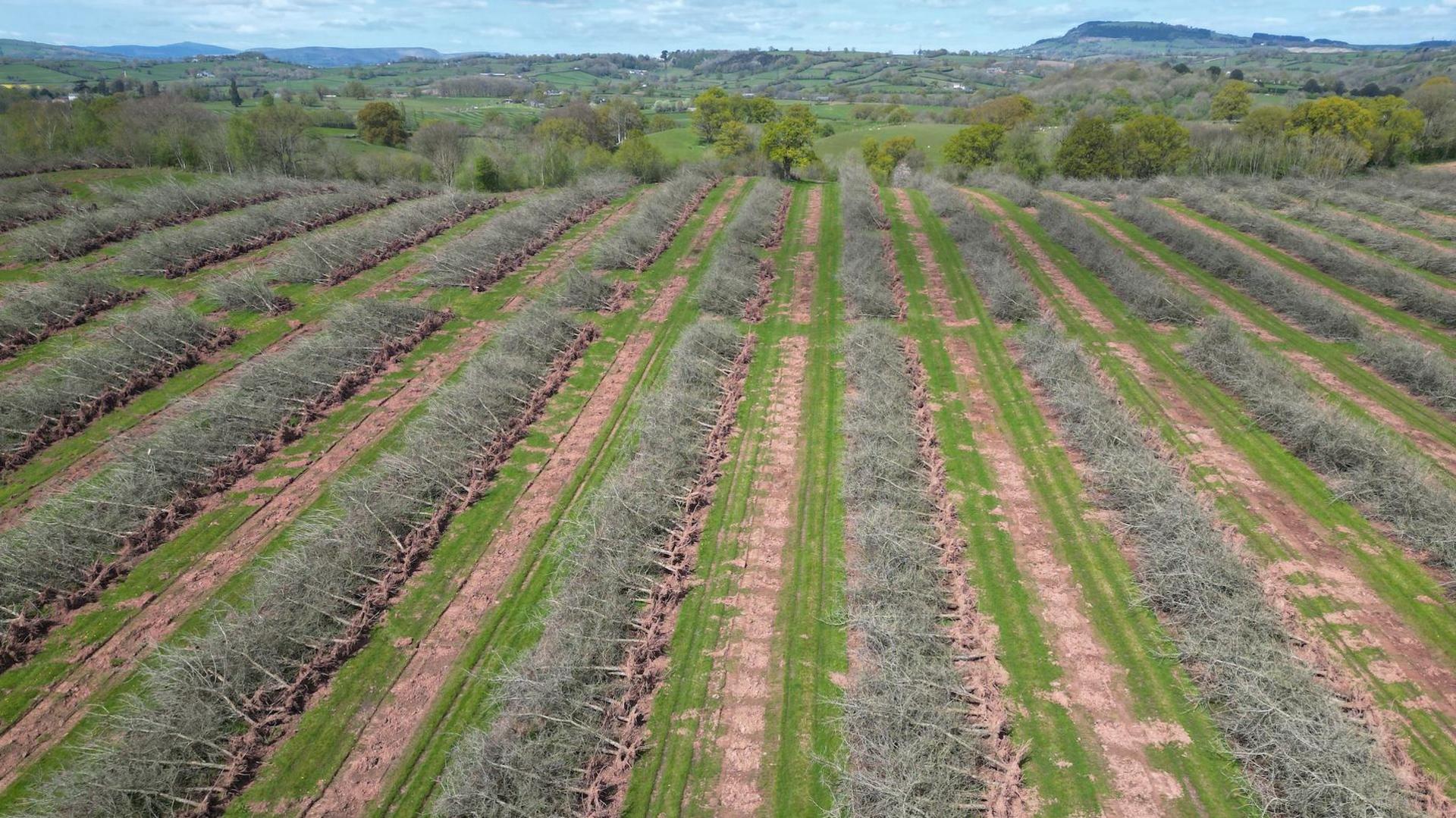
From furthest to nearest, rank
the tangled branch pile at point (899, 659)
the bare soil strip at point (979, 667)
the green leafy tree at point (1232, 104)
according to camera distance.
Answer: the green leafy tree at point (1232, 104)
the bare soil strip at point (979, 667)
the tangled branch pile at point (899, 659)

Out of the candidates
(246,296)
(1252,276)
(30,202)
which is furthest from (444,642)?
(30,202)

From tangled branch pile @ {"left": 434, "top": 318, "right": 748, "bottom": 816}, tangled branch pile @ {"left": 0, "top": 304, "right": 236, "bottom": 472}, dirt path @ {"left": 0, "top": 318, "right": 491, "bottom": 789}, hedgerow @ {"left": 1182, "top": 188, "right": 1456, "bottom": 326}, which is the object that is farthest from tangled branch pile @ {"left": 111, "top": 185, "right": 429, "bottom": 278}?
hedgerow @ {"left": 1182, "top": 188, "right": 1456, "bottom": 326}

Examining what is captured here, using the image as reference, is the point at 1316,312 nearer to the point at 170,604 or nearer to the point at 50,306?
the point at 170,604

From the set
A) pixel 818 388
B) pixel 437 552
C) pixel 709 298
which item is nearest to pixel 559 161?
pixel 709 298

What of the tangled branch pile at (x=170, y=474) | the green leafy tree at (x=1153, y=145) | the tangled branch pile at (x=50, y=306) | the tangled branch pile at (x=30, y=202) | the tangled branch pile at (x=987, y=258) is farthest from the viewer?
the green leafy tree at (x=1153, y=145)

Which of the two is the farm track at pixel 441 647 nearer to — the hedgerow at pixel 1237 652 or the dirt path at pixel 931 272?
the hedgerow at pixel 1237 652

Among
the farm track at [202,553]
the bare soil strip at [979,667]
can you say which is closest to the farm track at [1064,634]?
the bare soil strip at [979,667]

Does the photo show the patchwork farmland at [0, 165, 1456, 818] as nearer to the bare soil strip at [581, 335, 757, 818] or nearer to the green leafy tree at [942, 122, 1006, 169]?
the bare soil strip at [581, 335, 757, 818]
